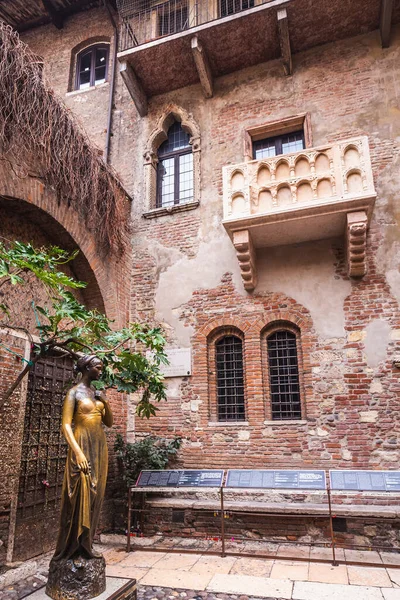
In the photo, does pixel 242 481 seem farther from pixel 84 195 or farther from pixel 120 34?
pixel 120 34

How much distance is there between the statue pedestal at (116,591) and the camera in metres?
3.96

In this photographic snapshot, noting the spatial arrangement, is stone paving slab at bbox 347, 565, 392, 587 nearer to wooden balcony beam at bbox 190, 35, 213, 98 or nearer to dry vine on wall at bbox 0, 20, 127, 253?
dry vine on wall at bbox 0, 20, 127, 253

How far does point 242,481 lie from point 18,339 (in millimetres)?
3830

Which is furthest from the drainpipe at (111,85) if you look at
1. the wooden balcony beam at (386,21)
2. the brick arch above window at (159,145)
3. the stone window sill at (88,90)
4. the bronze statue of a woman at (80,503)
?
the bronze statue of a woman at (80,503)

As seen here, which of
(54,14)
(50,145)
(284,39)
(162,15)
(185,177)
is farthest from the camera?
(54,14)

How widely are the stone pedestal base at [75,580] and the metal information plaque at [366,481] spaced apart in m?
3.23

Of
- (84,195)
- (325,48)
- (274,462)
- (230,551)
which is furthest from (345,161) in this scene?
(230,551)

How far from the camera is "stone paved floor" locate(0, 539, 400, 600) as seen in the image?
4766 mm

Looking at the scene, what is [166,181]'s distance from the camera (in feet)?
32.3

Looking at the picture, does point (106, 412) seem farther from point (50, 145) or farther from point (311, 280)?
point (311, 280)

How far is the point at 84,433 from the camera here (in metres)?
4.32

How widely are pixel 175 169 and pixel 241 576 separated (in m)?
7.73

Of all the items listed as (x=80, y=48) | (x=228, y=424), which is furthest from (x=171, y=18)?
(x=228, y=424)

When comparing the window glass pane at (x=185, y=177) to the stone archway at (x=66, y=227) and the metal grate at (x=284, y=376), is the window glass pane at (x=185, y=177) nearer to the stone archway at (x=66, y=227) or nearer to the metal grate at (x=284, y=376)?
the stone archway at (x=66, y=227)
